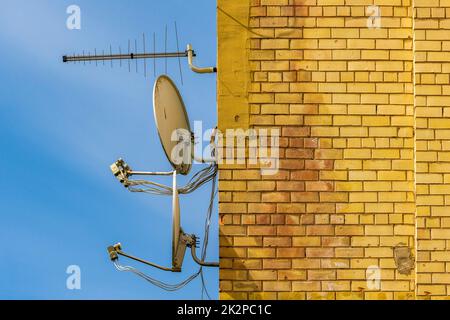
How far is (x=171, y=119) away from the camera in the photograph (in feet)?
39.7

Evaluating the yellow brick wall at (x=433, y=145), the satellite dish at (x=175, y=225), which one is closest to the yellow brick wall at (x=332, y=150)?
the yellow brick wall at (x=433, y=145)

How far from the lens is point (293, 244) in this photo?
36.8ft

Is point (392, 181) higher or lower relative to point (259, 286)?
higher

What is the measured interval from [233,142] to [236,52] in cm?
82

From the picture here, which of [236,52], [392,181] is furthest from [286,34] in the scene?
[392,181]

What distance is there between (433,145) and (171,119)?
2456mm

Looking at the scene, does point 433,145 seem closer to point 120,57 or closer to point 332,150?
point 332,150

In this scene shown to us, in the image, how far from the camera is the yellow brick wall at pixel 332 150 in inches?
441

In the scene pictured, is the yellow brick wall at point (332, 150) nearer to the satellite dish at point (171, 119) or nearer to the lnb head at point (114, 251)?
the satellite dish at point (171, 119)

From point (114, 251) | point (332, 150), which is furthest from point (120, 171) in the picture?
point (332, 150)

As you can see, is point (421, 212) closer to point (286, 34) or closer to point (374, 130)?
point (374, 130)

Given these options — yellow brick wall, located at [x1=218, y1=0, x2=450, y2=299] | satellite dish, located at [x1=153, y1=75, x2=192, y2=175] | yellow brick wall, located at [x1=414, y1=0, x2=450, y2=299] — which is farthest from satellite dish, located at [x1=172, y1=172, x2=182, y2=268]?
yellow brick wall, located at [x1=414, y1=0, x2=450, y2=299]

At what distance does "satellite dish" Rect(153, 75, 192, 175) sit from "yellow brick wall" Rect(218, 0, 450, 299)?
57 centimetres
